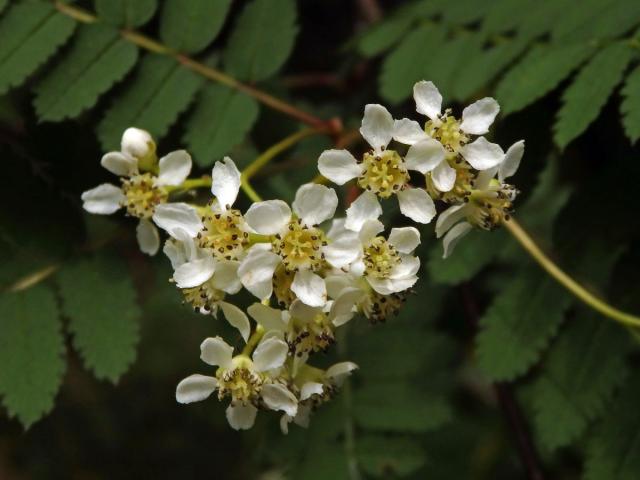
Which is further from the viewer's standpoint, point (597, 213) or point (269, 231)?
point (597, 213)

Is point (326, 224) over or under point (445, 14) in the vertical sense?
under

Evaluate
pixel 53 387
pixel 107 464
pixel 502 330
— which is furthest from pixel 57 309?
pixel 107 464

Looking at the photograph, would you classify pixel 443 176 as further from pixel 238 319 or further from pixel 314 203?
pixel 238 319

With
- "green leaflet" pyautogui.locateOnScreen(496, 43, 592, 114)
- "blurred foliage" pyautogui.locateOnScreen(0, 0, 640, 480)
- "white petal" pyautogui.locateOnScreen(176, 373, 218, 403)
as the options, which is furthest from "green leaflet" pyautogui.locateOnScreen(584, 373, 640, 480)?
"white petal" pyautogui.locateOnScreen(176, 373, 218, 403)

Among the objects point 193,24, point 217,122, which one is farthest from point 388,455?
point 193,24

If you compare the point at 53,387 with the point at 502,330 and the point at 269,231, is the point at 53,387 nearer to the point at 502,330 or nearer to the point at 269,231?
the point at 269,231

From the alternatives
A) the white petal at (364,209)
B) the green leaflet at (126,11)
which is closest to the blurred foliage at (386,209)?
the green leaflet at (126,11)
